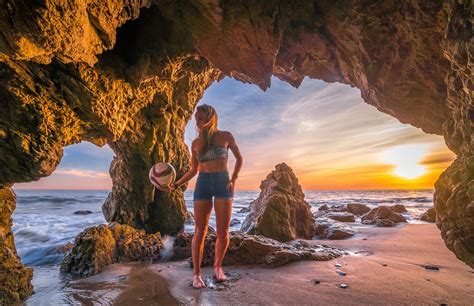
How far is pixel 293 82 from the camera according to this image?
8305mm

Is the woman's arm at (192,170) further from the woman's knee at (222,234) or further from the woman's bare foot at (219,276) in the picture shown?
the woman's bare foot at (219,276)

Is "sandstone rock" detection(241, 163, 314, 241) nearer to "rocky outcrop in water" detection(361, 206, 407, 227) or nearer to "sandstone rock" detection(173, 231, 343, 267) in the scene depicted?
"sandstone rock" detection(173, 231, 343, 267)

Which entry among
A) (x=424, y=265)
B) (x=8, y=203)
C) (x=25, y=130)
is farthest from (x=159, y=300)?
(x=424, y=265)

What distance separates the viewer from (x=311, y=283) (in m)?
3.19

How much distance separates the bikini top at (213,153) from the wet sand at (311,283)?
5.72 ft

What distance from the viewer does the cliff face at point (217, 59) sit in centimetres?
275

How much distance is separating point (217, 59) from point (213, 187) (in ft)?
12.1

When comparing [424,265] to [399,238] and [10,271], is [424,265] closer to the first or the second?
[399,238]

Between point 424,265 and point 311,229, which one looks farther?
point 311,229

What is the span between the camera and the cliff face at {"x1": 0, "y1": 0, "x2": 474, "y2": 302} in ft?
9.02

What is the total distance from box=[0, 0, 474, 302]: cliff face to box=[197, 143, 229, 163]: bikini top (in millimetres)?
2341

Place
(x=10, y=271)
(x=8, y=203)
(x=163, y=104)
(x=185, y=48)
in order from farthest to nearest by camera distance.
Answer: (x=163, y=104), (x=185, y=48), (x=8, y=203), (x=10, y=271)

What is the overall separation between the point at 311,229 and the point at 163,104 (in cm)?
665

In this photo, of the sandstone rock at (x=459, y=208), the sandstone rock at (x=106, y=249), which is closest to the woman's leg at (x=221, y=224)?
the sandstone rock at (x=106, y=249)
